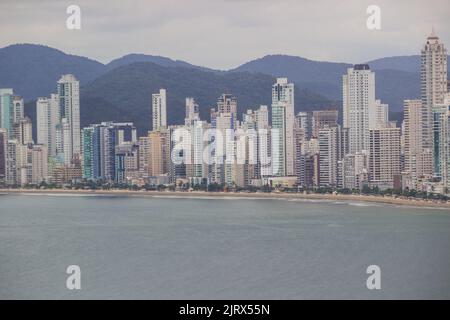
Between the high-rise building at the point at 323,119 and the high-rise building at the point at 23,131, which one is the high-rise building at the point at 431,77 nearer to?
the high-rise building at the point at 323,119

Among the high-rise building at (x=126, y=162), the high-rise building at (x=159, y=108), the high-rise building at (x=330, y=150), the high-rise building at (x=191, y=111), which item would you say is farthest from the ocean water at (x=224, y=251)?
the high-rise building at (x=159, y=108)

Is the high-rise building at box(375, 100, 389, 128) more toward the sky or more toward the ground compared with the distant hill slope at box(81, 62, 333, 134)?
more toward the ground

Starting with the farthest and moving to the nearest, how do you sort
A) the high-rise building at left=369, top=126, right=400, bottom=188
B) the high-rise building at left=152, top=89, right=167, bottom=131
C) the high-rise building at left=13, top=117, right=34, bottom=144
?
the high-rise building at left=152, top=89, right=167, bottom=131
the high-rise building at left=13, top=117, right=34, bottom=144
the high-rise building at left=369, top=126, right=400, bottom=188

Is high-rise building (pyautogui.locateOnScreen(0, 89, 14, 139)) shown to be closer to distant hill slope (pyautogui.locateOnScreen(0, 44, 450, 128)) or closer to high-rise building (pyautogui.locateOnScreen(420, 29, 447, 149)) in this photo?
distant hill slope (pyautogui.locateOnScreen(0, 44, 450, 128))

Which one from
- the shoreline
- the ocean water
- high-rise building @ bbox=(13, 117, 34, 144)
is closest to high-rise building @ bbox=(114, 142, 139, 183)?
the shoreline

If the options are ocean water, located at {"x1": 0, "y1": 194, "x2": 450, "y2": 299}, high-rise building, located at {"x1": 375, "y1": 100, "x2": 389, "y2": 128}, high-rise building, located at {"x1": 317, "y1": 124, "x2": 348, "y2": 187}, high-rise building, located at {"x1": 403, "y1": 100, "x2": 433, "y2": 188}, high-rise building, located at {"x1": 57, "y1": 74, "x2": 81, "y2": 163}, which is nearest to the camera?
ocean water, located at {"x1": 0, "y1": 194, "x2": 450, "y2": 299}

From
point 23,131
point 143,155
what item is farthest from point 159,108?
point 23,131
